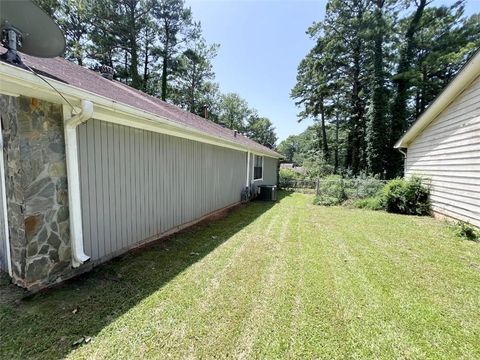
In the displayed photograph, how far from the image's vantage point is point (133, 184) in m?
4.12

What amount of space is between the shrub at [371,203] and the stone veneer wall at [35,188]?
9.84 m

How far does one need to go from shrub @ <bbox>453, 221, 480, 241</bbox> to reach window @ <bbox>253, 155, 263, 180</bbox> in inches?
322

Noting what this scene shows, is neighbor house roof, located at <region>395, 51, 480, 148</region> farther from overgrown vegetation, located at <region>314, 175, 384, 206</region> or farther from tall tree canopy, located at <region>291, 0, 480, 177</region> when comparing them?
tall tree canopy, located at <region>291, 0, 480, 177</region>

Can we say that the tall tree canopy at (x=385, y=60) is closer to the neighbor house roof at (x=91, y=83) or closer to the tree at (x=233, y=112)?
the neighbor house roof at (x=91, y=83)

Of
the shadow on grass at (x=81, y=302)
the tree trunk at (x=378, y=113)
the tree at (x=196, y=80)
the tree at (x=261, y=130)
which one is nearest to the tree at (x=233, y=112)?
the tree at (x=261, y=130)

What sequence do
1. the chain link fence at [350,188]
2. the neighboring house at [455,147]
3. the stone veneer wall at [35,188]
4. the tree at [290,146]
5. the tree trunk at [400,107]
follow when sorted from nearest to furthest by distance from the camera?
the stone veneer wall at [35,188] < the neighboring house at [455,147] < the chain link fence at [350,188] < the tree trunk at [400,107] < the tree at [290,146]

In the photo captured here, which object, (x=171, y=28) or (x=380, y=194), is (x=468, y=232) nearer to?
(x=380, y=194)

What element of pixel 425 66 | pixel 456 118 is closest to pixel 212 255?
pixel 456 118

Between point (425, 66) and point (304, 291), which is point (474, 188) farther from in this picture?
point (425, 66)

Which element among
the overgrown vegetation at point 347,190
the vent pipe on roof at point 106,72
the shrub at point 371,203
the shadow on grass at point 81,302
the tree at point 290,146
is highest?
the tree at point 290,146

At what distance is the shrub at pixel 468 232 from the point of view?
5.35 m

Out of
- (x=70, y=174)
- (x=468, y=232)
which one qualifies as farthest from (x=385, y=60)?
(x=70, y=174)

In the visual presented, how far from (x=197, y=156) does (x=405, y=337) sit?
18.0 ft

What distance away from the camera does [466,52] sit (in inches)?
564
